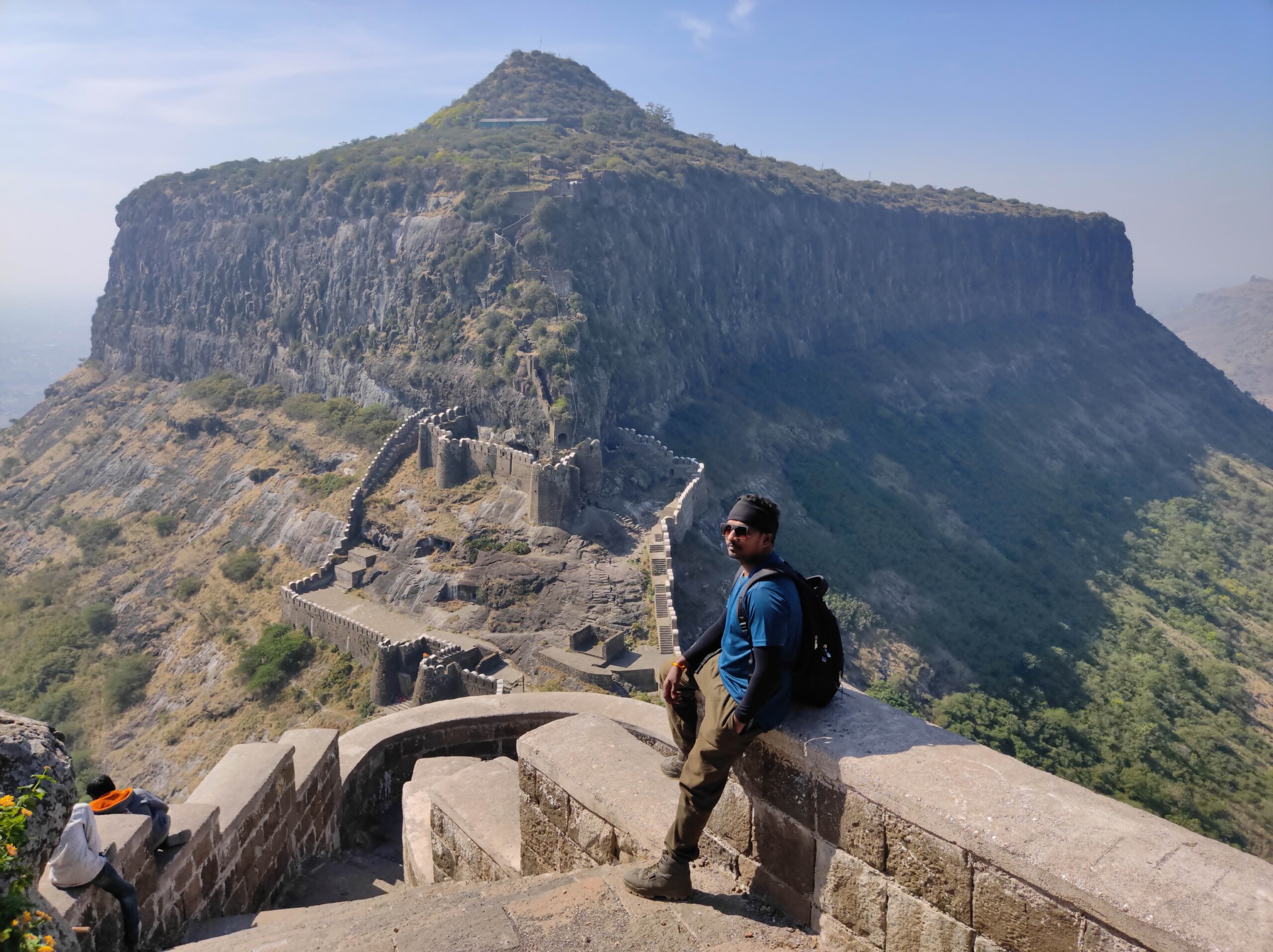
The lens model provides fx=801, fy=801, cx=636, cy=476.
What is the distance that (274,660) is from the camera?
23.9 meters

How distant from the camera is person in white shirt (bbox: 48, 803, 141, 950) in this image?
4.04 meters

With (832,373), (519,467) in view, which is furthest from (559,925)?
(832,373)

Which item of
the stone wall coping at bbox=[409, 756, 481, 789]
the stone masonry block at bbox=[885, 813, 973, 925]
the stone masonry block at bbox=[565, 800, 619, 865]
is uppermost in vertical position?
the stone masonry block at bbox=[885, 813, 973, 925]

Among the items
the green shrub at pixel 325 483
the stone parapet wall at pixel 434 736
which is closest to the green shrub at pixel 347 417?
the green shrub at pixel 325 483

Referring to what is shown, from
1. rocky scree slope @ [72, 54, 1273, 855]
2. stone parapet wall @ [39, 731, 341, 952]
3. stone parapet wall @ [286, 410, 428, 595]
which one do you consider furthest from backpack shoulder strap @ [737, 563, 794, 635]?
stone parapet wall @ [286, 410, 428, 595]

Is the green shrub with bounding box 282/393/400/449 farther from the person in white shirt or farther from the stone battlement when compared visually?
the person in white shirt

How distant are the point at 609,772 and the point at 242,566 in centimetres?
3031

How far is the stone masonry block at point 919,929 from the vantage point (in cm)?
295

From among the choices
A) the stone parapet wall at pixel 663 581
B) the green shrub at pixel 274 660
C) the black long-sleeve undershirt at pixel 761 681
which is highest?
the black long-sleeve undershirt at pixel 761 681

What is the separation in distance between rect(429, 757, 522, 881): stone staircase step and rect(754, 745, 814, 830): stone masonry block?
1.97 metres

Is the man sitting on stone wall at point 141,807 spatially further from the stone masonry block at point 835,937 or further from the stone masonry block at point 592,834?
the stone masonry block at point 835,937

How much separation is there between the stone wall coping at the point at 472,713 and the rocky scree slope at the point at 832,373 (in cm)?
1660

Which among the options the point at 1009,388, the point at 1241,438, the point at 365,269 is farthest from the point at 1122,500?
the point at 365,269

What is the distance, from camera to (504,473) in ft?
91.2
